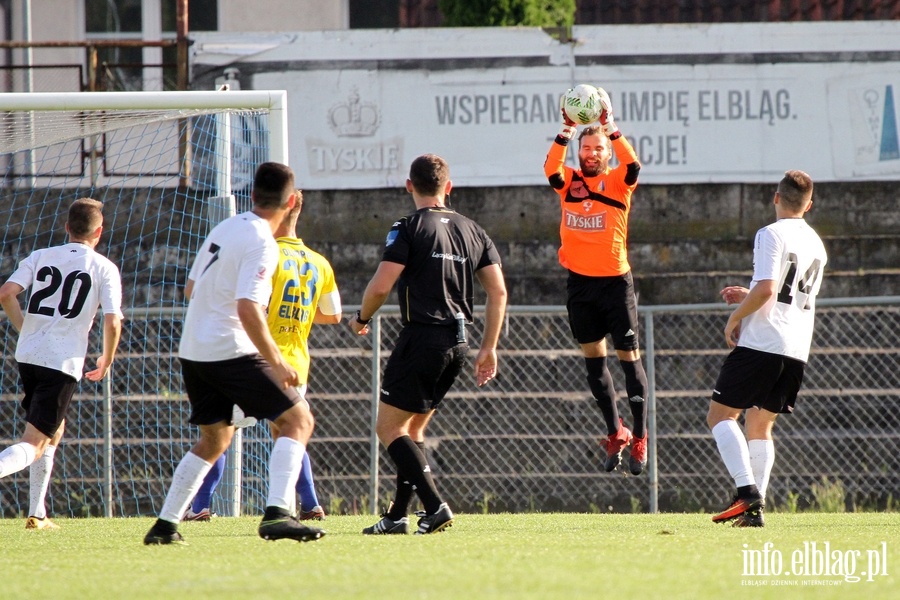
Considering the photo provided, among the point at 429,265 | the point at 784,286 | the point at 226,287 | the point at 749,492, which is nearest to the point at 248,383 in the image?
the point at 226,287

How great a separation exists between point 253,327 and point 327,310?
1.57 metres

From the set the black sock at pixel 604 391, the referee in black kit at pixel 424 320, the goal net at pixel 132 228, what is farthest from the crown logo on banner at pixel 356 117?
the referee in black kit at pixel 424 320

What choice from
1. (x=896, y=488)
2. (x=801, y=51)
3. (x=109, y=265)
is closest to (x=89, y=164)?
(x=109, y=265)

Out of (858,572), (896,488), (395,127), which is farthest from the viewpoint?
(395,127)

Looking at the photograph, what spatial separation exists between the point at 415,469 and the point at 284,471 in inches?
37.2

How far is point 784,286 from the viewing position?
22.3 feet

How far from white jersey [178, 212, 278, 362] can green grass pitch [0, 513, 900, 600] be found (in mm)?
971

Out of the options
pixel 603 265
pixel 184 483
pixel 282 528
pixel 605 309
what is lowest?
pixel 282 528

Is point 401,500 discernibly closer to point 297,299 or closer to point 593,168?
point 297,299

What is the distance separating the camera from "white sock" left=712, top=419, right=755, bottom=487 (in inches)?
263

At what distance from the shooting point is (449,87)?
40.2 feet

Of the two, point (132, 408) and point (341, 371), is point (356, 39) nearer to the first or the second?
point (341, 371)

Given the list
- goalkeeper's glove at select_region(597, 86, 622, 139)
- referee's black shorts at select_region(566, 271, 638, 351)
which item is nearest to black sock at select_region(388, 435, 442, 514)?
referee's black shorts at select_region(566, 271, 638, 351)

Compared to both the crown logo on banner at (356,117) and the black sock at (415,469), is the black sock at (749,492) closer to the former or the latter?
the black sock at (415,469)
